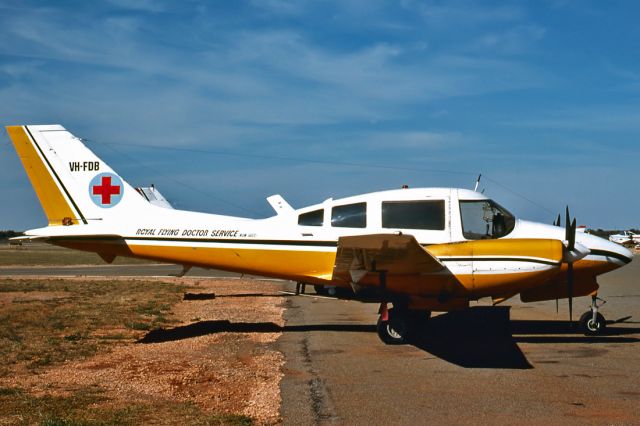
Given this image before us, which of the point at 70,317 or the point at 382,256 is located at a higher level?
the point at 382,256

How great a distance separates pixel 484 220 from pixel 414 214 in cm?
134

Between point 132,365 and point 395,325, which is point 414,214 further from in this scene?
point 132,365

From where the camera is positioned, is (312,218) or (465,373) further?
(312,218)

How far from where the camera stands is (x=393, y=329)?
12.0m

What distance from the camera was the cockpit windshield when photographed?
12414 mm

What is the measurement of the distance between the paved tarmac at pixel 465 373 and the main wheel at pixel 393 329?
0.19 meters

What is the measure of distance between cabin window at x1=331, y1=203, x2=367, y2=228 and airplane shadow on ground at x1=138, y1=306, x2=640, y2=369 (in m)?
2.39

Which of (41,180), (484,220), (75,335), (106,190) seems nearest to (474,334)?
(484,220)

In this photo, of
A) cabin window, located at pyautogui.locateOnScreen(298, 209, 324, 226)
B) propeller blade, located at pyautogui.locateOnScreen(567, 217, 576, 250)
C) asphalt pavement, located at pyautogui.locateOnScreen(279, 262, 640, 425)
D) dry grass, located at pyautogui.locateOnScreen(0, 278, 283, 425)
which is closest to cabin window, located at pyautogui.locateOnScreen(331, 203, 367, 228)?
cabin window, located at pyautogui.locateOnScreen(298, 209, 324, 226)

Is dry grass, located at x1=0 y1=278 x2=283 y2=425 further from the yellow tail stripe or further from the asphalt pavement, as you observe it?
the yellow tail stripe

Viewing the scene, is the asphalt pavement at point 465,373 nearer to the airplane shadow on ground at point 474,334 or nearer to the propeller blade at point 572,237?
the airplane shadow on ground at point 474,334

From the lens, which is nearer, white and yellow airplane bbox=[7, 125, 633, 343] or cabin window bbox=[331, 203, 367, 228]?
white and yellow airplane bbox=[7, 125, 633, 343]

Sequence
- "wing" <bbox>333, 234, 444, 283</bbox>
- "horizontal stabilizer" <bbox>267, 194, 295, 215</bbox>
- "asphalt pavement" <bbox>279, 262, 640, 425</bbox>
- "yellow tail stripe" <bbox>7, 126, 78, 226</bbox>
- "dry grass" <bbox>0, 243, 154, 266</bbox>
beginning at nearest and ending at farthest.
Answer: "asphalt pavement" <bbox>279, 262, 640, 425</bbox> < "wing" <bbox>333, 234, 444, 283</bbox> < "yellow tail stripe" <bbox>7, 126, 78, 226</bbox> < "horizontal stabilizer" <bbox>267, 194, 295, 215</bbox> < "dry grass" <bbox>0, 243, 154, 266</bbox>

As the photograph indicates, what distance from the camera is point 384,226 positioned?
41.2ft
